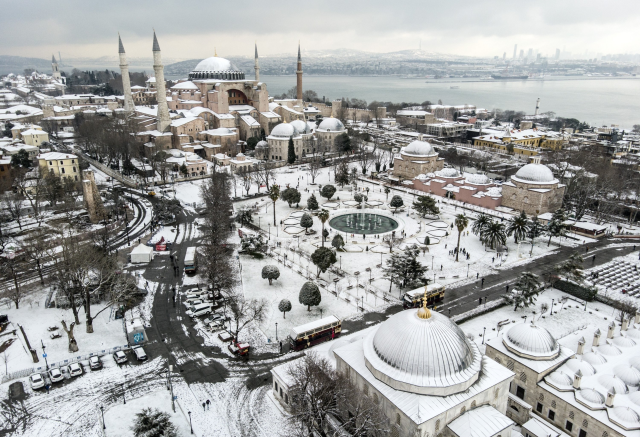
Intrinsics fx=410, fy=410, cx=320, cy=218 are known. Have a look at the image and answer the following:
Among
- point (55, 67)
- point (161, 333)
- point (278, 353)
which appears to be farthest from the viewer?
point (55, 67)

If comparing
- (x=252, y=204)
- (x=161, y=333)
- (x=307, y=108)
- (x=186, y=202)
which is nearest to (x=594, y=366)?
(x=161, y=333)

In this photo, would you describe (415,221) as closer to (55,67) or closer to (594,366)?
(594,366)

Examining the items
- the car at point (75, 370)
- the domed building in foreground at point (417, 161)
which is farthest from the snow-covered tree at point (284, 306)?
the domed building in foreground at point (417, 161)

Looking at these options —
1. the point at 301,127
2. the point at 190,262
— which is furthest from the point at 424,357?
the point at 301,127

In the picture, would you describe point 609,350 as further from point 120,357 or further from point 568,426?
point 120,357

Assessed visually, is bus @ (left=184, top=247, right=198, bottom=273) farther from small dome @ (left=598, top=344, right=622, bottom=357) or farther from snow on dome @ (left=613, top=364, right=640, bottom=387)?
snow on dome @ (left=613, top=364, right=640, bottom=387)

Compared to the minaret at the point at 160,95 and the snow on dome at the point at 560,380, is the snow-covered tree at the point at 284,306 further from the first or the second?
the minaret at the point at 160,95

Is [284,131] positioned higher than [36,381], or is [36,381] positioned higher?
[284,131]
